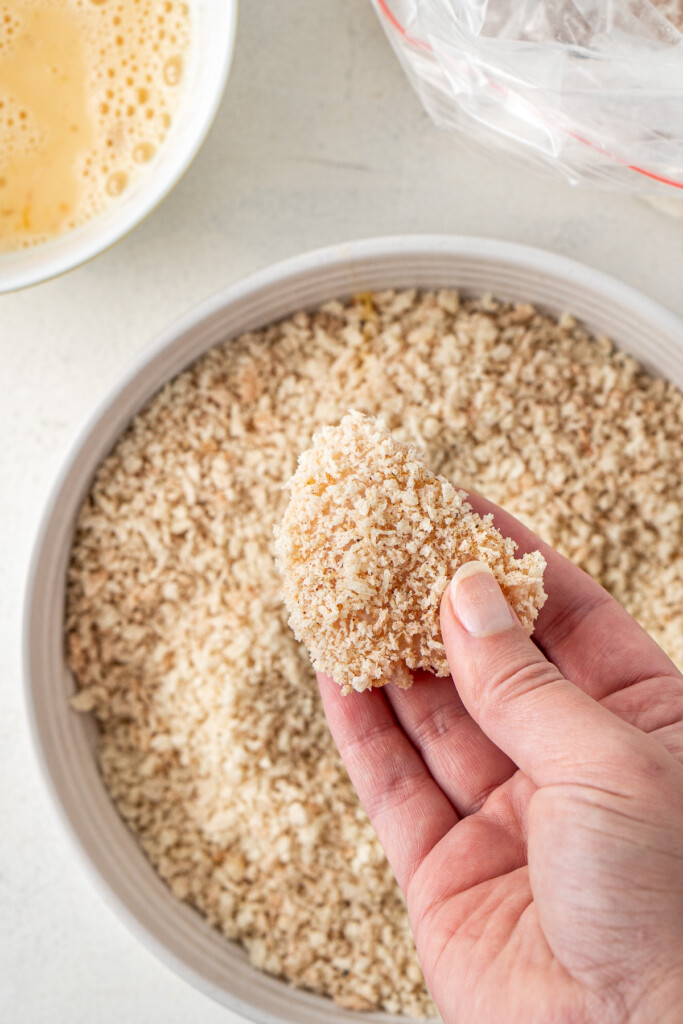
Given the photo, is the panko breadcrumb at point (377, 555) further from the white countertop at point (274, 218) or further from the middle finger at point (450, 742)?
the white countertop at point (274, 218)

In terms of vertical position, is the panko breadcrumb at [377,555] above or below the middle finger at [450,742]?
above

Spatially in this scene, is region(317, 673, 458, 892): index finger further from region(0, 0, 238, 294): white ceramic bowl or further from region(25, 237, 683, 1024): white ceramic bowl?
region(0, 0, 238, 294): white ceramic bowl

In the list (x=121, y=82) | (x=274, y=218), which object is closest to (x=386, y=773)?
(x=274, y=218)

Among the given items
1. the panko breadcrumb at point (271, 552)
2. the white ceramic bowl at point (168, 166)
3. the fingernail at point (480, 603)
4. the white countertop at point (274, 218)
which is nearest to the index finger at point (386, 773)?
the panko breadcrumb at point (271, 552)

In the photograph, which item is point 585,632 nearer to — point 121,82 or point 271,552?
point 271,552

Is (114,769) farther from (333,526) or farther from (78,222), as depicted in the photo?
(78,222)
